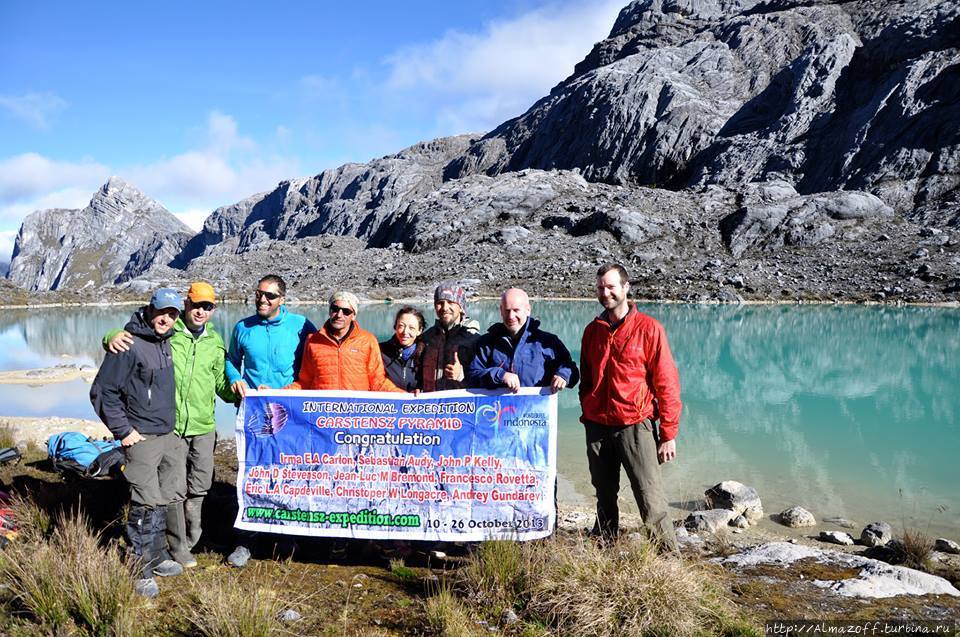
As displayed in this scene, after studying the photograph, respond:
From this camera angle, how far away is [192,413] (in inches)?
193

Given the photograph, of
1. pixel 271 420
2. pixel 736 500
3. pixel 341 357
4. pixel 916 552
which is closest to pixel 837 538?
pixel 736 500

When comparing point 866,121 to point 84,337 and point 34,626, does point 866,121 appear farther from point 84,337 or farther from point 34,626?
point 34,626

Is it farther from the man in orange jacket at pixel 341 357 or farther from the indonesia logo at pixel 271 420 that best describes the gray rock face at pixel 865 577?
the indonesia logo at pixel 271 420

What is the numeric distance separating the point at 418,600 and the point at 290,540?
1649 millimetres

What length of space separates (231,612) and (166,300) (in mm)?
2305

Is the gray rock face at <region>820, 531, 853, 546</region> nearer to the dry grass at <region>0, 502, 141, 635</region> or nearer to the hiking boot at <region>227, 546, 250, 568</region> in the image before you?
the hiking boot at <region>227, 546, 250, 568</region>

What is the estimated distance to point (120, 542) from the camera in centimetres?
520

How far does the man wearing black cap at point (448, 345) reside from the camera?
541cm

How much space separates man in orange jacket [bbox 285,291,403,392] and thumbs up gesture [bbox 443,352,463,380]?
1.49 feet

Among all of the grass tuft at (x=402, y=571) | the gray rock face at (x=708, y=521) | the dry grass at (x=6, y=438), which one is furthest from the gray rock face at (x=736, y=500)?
the dry grass at (x=6, y=438)

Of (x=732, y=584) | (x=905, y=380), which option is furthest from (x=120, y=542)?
(x=905, y=380)

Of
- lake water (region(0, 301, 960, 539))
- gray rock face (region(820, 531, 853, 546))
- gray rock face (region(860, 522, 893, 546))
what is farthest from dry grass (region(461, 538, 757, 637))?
lake water (region(0, 301, 960, 539))

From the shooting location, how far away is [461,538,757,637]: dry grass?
3650mm

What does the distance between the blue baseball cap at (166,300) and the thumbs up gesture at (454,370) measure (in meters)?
2.23
